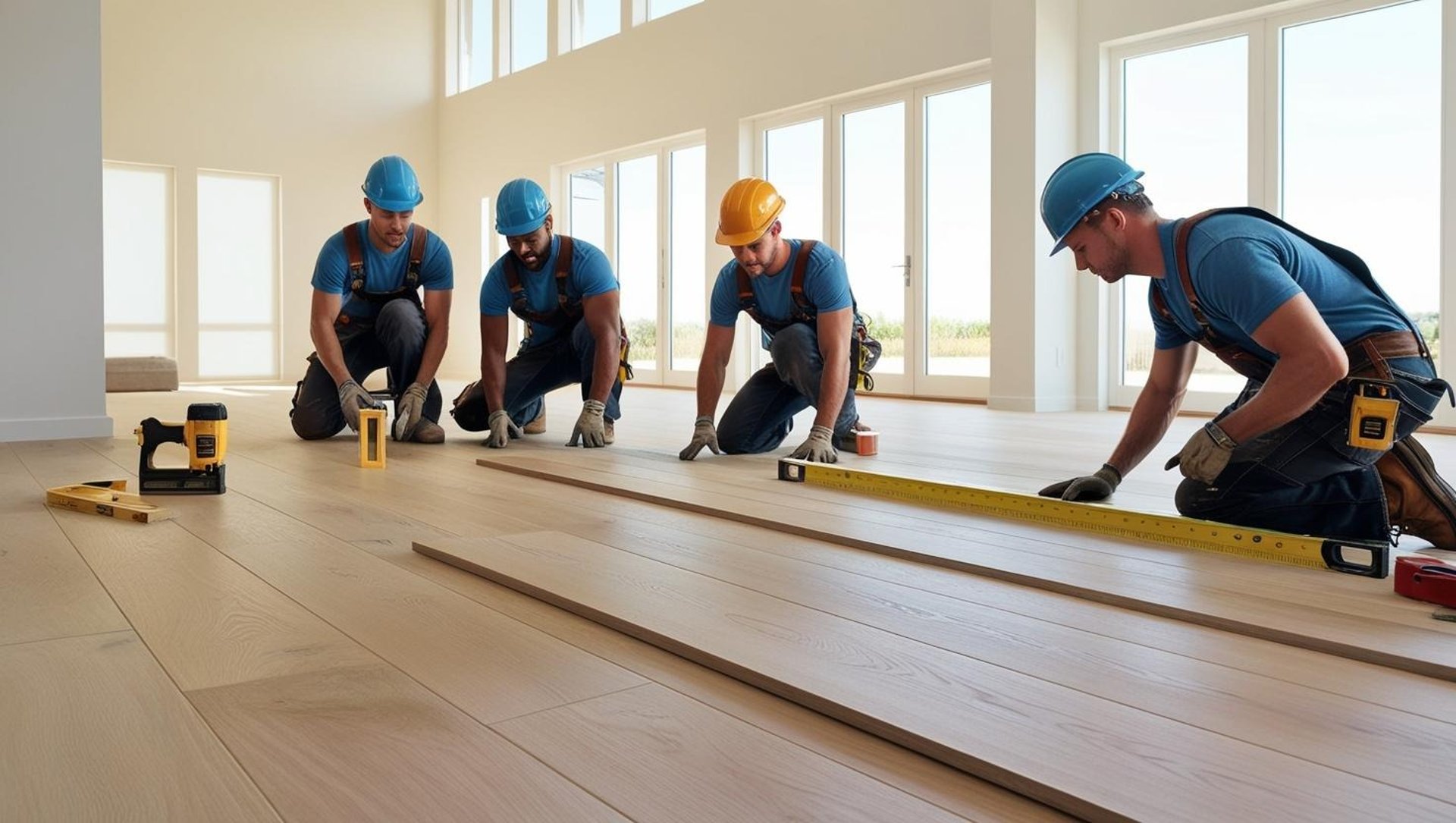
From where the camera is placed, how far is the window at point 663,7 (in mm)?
9914

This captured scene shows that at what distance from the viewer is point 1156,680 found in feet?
4.39

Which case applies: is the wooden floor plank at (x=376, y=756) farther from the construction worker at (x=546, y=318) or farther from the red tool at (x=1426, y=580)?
the construction worker at (x=546, y=318)

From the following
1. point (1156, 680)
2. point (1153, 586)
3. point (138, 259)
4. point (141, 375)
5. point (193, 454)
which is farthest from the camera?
point (138, 259)

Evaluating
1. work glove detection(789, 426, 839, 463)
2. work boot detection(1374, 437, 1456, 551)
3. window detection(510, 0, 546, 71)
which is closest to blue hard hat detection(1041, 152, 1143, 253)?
work boot detection(1374, 437, 1456, 551)

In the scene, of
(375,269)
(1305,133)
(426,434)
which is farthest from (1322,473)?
(1305,133)

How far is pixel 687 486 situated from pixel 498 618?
1.43 metres

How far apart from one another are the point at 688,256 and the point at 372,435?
262 inches

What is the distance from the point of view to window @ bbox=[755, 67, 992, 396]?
25.1 ft

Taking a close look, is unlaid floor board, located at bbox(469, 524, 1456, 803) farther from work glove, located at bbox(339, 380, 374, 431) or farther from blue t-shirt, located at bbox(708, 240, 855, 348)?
work glove, located at bbox(339, 380, 374, 431)

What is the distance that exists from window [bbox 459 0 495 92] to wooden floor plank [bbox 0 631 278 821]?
12.4 m

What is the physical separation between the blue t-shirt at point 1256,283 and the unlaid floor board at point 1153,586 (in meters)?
0.50

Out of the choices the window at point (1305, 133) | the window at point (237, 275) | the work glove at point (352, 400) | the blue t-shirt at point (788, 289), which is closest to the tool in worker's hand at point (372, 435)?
the work glove at point (352, 400)

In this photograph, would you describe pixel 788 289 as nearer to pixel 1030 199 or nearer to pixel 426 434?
pixel 426 434

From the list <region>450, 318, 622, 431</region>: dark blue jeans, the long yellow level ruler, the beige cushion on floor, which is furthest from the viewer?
the beige cushion on floor
